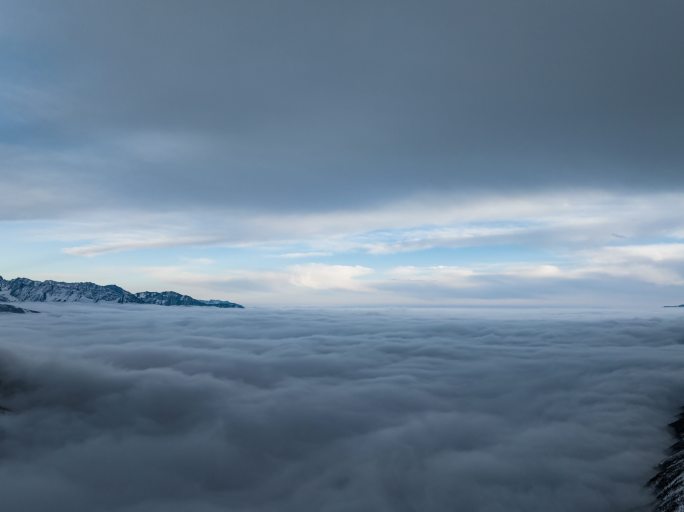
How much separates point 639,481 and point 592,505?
2016 cm

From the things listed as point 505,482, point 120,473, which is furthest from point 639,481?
point 120,473

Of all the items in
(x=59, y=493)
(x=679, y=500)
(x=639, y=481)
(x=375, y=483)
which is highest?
(x=679, y=500)

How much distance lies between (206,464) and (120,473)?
35.2 metres

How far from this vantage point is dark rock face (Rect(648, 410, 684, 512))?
89188 millimetres

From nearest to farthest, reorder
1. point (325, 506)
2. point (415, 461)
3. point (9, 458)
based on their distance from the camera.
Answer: point (325, 506), point (415, 461), point (9, 458)

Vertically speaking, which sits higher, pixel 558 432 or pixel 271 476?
pixel 558 432

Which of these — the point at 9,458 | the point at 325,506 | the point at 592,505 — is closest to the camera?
the point at 592,505

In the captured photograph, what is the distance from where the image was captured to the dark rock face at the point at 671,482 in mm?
89188

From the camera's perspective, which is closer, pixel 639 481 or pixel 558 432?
pixel 639 481

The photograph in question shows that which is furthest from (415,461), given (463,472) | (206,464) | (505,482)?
(206,464)

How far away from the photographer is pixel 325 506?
14138cm

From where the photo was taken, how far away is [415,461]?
173250 millimetres

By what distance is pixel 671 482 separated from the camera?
110938 mm

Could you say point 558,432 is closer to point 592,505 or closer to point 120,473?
point 592,505
